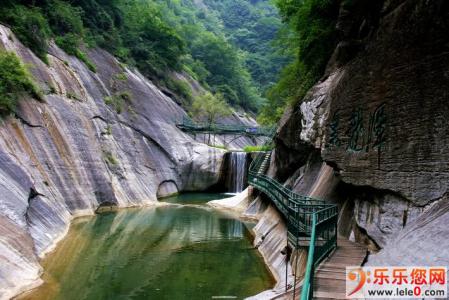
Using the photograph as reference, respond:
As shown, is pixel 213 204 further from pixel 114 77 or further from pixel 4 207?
pixel 4 207

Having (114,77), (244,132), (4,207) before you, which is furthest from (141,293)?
(244,132)

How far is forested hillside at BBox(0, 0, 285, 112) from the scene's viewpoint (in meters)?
27.5

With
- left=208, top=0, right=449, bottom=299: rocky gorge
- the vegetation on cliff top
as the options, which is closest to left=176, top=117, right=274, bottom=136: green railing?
the vegetation on cliff top

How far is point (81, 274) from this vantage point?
1155 centimetres

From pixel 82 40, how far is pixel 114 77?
13.3 feet

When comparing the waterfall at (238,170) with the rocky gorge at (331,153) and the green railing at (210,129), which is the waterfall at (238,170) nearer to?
the green railing at (210,129)

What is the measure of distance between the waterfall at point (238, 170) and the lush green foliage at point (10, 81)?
20898mm

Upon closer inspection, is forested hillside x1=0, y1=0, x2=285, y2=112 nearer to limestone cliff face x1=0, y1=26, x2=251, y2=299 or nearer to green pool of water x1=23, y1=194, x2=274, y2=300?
limestone cliff face x1=0, y1=26, x2=251, y2=299

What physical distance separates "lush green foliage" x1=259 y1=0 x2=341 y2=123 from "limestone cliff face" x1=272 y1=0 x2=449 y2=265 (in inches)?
138

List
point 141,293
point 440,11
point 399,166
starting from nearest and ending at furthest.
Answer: point 440,11 < point 399,166 < point 141,293

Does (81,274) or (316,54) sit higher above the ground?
(316,54)
